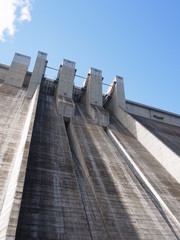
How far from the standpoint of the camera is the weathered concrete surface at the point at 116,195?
23.0 feet

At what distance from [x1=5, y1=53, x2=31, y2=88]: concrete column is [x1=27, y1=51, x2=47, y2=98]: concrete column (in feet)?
2.95

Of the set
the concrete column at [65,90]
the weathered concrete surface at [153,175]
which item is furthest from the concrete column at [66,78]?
the weathered concrete surface at [153,175]

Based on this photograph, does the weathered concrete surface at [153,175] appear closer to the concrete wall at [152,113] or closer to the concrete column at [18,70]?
the concrete wall at [152,113]

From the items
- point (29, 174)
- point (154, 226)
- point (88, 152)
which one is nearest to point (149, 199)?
point (154, 226)

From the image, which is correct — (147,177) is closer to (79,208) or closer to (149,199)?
(149,199)

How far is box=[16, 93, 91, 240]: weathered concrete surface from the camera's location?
20.0 ft

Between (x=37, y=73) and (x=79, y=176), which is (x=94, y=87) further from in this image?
(x=79, y=176)

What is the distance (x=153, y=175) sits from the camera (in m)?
10.5

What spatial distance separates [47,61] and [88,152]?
12.9 m

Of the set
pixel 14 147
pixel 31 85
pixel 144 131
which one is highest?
pixel 31 85

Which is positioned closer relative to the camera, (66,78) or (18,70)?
(18,70)

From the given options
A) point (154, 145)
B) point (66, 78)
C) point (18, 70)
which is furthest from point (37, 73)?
point (154, 145)

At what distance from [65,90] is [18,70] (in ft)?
15.3

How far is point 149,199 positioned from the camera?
339 inches
